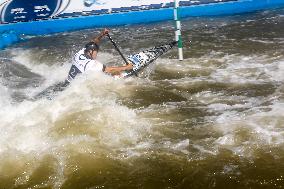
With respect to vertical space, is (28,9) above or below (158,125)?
above

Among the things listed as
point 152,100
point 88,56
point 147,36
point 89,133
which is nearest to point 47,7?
point 147,36

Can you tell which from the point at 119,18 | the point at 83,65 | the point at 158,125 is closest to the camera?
the point at 158,125

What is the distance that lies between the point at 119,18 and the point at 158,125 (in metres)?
9.94

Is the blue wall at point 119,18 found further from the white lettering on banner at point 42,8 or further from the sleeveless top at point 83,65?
the sleeveless top at point 83,65

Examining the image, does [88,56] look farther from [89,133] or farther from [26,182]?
[26,182]

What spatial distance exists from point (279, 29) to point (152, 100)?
7064 millimetres

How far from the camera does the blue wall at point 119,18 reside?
1573cm

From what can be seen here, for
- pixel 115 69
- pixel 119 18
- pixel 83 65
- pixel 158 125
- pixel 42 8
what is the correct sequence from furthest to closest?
pixel 42 8 → pixel 119 18 → pixel 115 69 → pixel 83 65 → pixel 158 125

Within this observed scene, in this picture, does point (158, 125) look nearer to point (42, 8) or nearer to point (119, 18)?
point (119, 18)

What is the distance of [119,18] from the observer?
16094 mm

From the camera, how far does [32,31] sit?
54.5 ft

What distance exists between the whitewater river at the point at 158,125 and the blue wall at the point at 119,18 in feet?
14.1

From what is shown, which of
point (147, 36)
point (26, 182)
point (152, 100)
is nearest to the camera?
point (26, 182)

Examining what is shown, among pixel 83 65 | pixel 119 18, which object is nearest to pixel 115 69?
pixel 83 65
